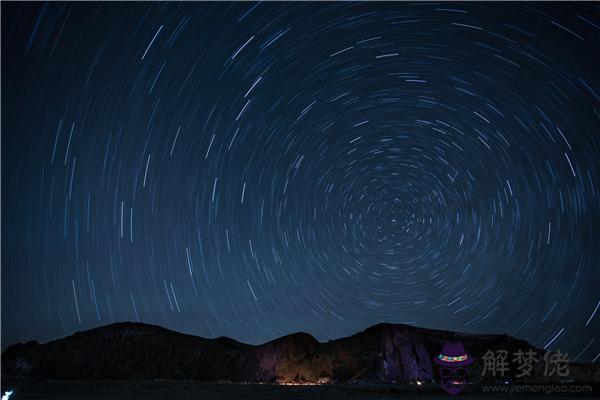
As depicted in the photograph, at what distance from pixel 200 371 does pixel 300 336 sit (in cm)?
2410

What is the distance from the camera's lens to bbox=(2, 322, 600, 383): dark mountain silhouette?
11131 cm

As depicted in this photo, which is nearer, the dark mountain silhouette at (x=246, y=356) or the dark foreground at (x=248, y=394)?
the dark foreground at (x=248, y=394)

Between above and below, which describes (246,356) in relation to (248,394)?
above

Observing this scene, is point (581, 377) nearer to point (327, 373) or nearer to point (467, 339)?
point (467, 339)

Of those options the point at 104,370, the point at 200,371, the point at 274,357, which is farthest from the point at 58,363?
the point at 274,357

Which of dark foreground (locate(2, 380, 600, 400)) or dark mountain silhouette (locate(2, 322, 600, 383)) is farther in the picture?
dark mountain silhouette (locate(2, 322, 600, 383))

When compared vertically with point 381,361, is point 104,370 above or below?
above

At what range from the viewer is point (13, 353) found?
133250 millimetres

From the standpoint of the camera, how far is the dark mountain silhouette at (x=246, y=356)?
11131 centimetres

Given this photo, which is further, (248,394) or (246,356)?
(246,356)

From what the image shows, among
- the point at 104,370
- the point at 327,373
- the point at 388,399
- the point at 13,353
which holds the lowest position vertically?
the point at 388,399

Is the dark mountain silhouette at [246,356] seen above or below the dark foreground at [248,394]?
above

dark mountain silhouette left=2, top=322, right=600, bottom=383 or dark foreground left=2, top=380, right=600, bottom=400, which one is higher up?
dark mountain silhouette left=2, top=322, right=600, bottom=383

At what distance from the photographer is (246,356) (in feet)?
404
